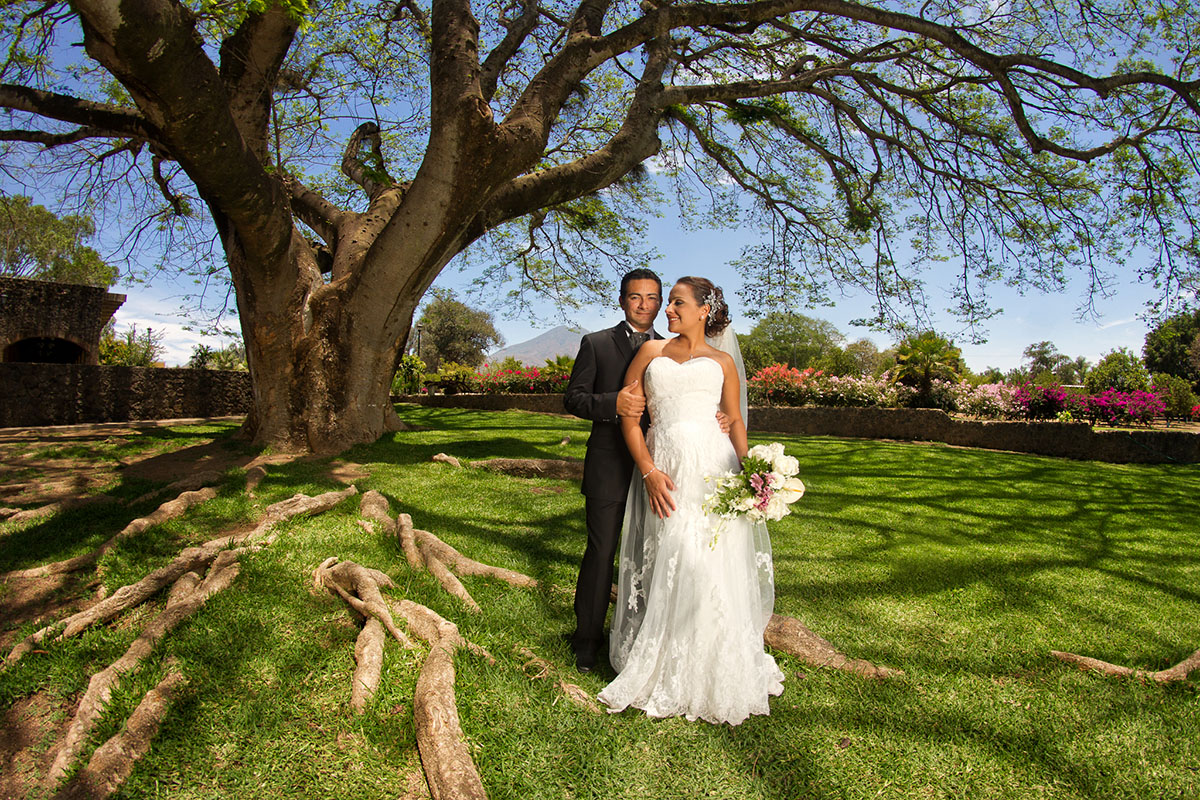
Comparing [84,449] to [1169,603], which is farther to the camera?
[84,449]

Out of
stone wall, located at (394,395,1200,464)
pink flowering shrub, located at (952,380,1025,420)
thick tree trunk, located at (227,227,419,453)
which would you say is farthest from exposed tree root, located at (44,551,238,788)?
pink flowering shrub, located at (952,380,1025,420)

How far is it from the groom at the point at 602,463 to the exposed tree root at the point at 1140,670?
2.87m

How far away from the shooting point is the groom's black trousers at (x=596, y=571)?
3.30 m

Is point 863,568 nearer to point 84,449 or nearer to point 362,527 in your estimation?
point 362,527

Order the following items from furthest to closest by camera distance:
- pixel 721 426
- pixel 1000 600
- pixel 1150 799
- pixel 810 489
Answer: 1. pixel 810 489
2. pixel 1000 600
3. pixel 721 426
4. pixel 1150 799

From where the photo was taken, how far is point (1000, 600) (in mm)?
4637

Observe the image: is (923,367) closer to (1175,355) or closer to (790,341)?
(1175,355)

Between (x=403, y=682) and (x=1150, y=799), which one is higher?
(x=403, y=682)

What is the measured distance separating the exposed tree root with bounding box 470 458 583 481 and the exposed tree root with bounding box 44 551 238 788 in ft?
14.9

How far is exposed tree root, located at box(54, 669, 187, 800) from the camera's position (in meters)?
2.17

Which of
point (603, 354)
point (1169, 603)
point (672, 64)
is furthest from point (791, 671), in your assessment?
point (672, 64)

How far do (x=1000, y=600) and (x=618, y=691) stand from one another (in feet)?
11.5

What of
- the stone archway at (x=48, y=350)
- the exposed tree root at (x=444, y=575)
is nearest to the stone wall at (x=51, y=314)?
the stone archway at (x=48, y=350)

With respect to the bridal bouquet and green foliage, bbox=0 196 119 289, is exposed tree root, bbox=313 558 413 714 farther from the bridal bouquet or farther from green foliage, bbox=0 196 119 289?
green foliage, bbox=0 196 119 289
